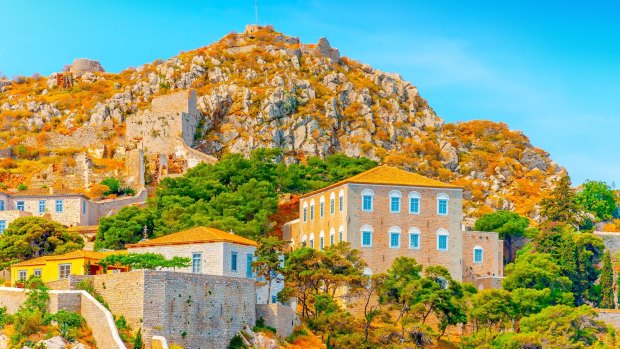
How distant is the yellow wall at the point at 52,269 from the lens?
196 ft

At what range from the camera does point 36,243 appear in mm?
71375

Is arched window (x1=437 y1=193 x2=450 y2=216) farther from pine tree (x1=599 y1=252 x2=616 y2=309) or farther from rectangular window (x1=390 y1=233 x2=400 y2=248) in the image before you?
pine tree (x1=599 y1=252 x2=616 y2=309)

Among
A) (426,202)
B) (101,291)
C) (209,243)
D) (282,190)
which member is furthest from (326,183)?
(101,291)

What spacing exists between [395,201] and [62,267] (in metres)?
22.1

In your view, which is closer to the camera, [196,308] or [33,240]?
[196,308]

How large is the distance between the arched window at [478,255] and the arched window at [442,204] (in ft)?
14.4

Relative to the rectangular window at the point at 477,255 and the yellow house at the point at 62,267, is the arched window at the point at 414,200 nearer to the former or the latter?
the rectangular window at the point at 477,255

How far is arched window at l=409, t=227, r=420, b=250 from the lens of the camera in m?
72.2

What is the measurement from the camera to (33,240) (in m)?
71.1

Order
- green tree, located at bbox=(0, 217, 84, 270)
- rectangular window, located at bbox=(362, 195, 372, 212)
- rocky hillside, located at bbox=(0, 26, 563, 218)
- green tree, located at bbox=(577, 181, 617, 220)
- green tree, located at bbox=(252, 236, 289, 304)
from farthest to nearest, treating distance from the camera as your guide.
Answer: rocky hillside, located at bbox=(0, 26, 563, 218) < green tree, located at bbox=(577, 181, 617, 220) < rectangular window, located at bbox=(362, 195, 372, 212) < green tree, located at bbox=(0, 217, 84, 270) < green tree, located at bbox=(252, 236, 289, 304)

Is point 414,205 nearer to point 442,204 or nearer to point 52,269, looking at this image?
point 442,204

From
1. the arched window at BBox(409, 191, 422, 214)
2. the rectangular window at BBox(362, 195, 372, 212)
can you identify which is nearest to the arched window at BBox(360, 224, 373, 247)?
the rectangular window at BBox(362, 195, 372, 212)

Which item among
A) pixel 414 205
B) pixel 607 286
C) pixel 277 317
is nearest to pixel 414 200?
pixel 414 205

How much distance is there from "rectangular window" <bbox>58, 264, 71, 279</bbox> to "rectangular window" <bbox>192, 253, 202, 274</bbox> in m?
6.48
